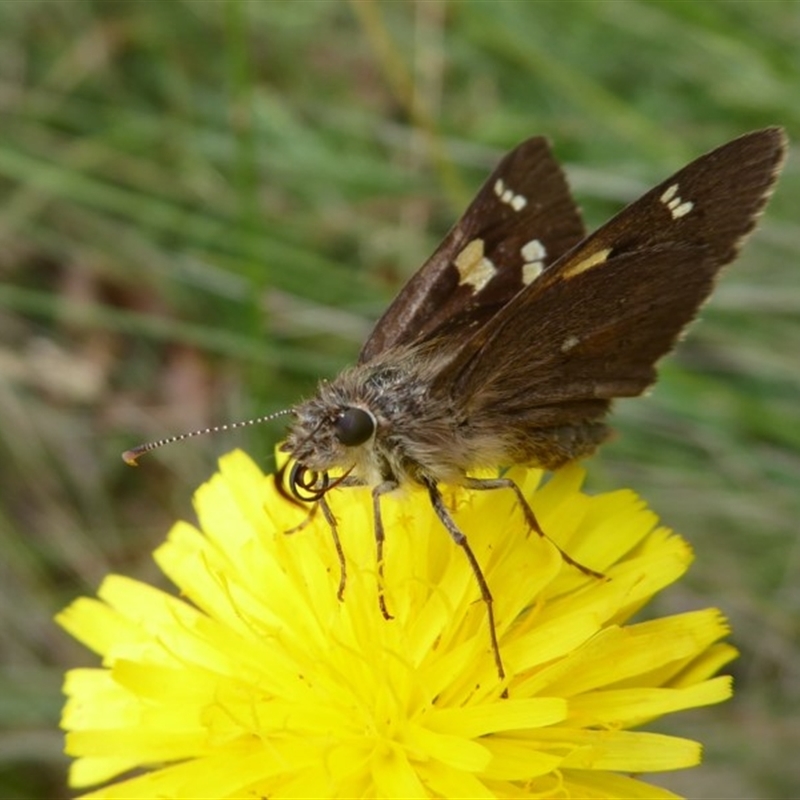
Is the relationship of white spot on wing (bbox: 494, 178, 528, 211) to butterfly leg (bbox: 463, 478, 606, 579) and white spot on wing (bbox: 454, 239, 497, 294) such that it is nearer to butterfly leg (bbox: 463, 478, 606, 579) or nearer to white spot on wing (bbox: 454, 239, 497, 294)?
white spot on wing (bbox: 454, 239, 497, 294)

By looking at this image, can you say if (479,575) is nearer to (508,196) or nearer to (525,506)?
(525,506)

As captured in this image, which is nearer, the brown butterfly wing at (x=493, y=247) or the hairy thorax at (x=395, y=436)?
the hairy thorax at (x=395, y=436)

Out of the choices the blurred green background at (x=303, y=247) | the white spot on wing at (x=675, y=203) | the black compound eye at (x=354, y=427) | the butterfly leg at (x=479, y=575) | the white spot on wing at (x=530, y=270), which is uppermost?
the blurred green background at (x=303, y=247)

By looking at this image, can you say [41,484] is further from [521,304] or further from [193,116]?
[521,304]

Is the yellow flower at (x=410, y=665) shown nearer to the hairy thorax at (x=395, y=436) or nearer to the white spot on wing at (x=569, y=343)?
the hairy thorax at (x=395, y=436)

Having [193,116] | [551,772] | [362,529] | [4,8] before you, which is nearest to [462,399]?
[362,529]

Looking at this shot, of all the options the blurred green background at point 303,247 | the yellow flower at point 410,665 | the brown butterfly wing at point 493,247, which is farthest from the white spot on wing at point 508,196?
the blurred green background at point 303,247
